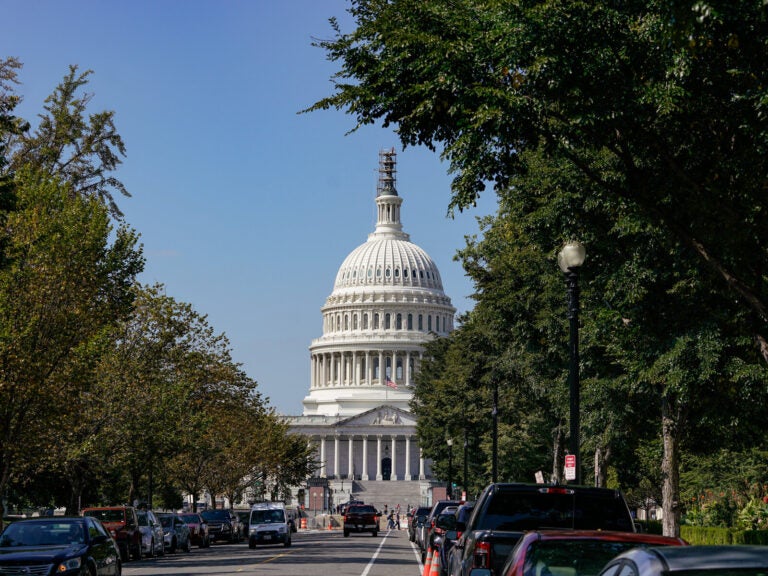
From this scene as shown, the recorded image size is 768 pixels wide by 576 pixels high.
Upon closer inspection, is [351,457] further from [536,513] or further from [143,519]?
[536,513]

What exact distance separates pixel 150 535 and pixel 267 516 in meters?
9.10

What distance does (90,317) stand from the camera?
3634 cm

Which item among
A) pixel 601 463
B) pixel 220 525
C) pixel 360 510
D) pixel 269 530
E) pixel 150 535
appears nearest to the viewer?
pixel 150 535

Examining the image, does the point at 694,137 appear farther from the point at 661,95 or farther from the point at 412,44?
the point at 412,44

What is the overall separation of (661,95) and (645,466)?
176 ft

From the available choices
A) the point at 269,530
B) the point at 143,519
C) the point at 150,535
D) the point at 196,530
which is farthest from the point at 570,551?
the point at 196,530

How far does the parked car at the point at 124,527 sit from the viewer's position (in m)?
37.8

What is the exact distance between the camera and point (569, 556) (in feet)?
32.7

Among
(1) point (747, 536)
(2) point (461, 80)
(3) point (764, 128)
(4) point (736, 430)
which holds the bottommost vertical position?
(1) point (747, 536)

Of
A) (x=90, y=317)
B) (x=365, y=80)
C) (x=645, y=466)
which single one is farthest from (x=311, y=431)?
(x=365, y=80)

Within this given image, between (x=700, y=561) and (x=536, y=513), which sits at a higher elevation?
(x=536, y=513)

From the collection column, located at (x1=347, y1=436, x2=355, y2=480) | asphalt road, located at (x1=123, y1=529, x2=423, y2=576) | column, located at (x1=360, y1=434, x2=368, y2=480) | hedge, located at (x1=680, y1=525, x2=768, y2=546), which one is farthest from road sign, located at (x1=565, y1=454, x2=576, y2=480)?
column, located at (x1=360, y1=434, x2=368, y2=480)

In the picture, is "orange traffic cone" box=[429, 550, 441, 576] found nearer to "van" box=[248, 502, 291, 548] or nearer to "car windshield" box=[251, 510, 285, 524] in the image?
"van" box=[248, 502, 291, 548]

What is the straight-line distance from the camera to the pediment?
18762 centimetres
